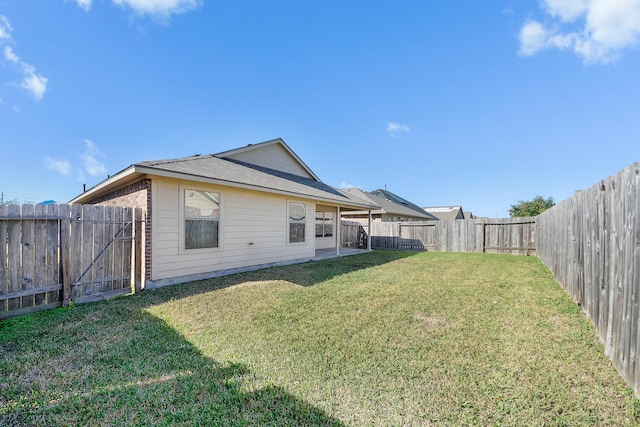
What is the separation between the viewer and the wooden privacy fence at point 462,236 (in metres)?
13.5

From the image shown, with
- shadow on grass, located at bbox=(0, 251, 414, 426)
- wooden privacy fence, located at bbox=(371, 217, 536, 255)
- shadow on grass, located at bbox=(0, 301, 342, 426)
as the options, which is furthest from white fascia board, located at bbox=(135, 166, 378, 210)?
wooden privacy fence, located at bbox=(371, 217, 536, 255)

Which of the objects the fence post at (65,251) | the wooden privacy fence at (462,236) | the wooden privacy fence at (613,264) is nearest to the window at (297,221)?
the fence post at (65,251)

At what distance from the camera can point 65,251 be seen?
16.2 ft

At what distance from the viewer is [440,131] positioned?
16578 mm

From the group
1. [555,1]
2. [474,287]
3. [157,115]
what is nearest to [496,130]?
[555,1]

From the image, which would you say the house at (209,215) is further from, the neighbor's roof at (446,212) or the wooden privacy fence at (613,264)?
the neighbor's roof at (446,212)

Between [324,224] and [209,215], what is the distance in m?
9.22

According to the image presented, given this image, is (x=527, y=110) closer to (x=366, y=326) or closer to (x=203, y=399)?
(x=366, y=326)

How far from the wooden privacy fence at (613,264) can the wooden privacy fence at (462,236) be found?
10.1 m

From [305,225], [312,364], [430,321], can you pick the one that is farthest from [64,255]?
[305,225]

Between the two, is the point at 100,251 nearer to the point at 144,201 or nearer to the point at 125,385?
the point at 144,201

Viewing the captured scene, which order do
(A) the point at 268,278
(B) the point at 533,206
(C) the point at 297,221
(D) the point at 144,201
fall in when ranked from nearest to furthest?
(D) the point at 144,201 → (A) the point at 268,278 → (C) the point at 297,221 → (B) the point at 533,206

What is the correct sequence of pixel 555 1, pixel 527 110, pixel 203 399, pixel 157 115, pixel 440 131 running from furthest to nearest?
1. pixel 440 131
2. pixel 157 115
3. pixel 527 110
4. pixel 555 1
5. pixel 203 399

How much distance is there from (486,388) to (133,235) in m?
6.92
